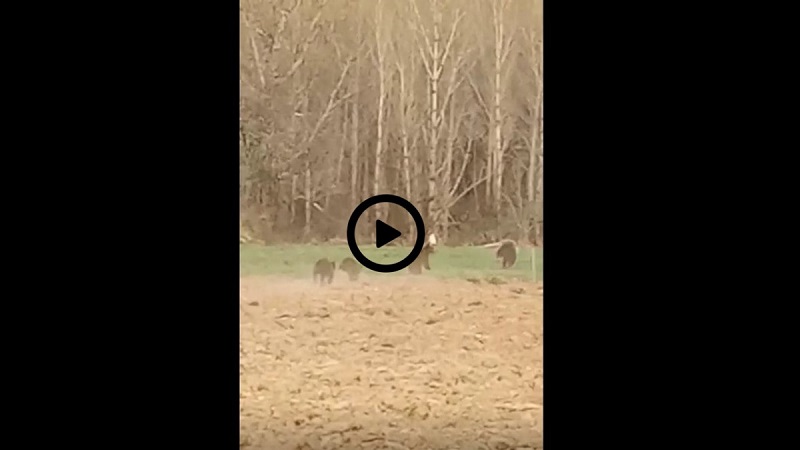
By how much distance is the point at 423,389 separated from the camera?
56.4 inches

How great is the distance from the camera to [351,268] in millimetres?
1437

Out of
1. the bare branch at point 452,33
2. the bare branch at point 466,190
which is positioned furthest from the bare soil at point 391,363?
the bare branch at point 452,33

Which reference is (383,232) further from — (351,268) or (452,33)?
(452,33)

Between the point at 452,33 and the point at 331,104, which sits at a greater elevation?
the point at 452,33

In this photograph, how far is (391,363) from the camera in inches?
56.5

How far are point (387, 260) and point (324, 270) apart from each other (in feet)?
0.35

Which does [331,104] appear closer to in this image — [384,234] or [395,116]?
[395,116]

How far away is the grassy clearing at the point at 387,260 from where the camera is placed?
1.41 meters

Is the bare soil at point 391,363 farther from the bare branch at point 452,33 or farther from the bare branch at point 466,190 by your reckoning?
the bare branch at point 452,33

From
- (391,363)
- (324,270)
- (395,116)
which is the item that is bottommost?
(391,363)

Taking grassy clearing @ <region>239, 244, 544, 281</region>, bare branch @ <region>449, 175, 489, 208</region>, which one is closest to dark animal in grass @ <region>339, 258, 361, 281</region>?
grassy clearing @ <region>239, 244, 544, 281</region>

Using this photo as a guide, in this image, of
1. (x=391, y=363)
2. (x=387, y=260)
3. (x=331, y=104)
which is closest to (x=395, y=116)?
(x=331, y=104)

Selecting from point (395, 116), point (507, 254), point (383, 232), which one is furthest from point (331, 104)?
point (507, 254)
